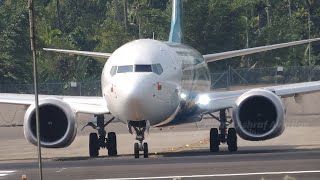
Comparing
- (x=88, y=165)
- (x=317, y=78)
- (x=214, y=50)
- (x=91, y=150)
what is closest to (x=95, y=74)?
(x=214, y=50)

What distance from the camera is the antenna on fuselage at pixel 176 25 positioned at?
39.4 metres

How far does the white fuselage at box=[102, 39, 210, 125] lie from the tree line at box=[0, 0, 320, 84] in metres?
33.6

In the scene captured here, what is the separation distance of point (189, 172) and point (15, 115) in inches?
1217

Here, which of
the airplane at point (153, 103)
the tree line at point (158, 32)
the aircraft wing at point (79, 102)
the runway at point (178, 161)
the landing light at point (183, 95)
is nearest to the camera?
the runway at point (178, 161)

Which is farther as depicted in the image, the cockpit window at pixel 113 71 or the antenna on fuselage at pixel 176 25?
the antenna on fuselage at pixel 176 25

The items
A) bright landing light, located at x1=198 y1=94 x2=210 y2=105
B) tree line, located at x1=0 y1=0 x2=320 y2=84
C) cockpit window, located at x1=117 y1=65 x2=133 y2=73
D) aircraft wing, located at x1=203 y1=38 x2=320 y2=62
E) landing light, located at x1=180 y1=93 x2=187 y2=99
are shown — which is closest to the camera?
cockpit window, located at x1=117 y1=65 x2=133 y2=73

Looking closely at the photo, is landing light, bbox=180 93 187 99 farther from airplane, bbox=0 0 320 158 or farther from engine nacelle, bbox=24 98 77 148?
engine nacelle, bbox=24 98 77 148

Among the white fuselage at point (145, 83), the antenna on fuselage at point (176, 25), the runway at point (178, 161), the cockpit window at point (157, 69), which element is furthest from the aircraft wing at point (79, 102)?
the antenna on fuselage at point (176, 25)

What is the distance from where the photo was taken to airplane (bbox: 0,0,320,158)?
2898 cm

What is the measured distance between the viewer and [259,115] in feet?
105

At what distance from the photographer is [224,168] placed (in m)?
22.4

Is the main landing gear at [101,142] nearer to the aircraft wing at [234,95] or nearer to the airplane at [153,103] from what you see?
the airplane at [153,103]

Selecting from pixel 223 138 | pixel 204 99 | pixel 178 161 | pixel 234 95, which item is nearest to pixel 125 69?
pixel 178 161

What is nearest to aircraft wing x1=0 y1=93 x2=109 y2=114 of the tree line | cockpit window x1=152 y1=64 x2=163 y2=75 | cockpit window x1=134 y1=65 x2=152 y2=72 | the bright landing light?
cockpit window x1=152 y1=64 x2=163 y2=75
